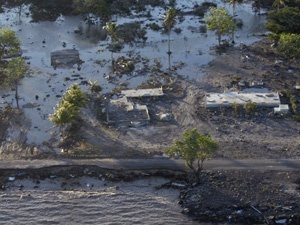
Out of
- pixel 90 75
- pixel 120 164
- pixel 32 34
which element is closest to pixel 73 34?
pixel 32 34

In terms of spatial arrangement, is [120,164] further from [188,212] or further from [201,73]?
[201,73]

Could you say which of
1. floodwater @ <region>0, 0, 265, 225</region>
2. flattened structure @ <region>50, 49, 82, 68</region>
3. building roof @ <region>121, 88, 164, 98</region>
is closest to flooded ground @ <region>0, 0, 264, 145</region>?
floodwater @ <region>0, 0, 265, 225</region>

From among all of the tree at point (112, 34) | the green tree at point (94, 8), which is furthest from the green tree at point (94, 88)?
the green tree at point (94, 8)

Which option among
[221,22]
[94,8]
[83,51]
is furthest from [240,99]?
[94,8]

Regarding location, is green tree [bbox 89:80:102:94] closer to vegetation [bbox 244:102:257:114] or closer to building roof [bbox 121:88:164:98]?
building roof [bbox 121:88:164:98]

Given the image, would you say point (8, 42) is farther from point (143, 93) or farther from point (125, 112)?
point (125, 112)

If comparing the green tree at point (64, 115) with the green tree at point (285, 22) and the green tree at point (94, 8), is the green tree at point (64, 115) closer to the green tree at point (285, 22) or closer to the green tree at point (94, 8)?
the green tree at point (285, 22)
